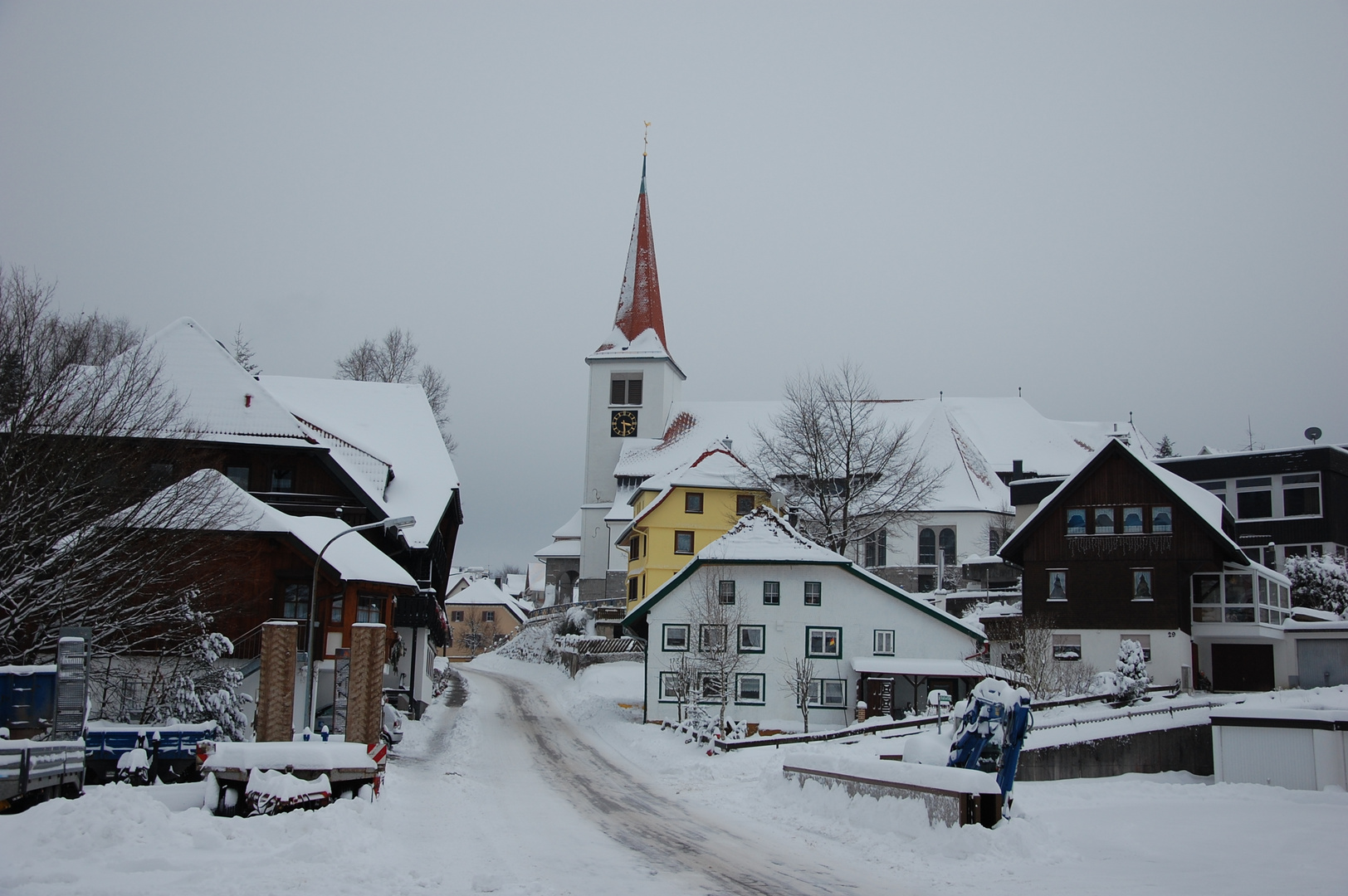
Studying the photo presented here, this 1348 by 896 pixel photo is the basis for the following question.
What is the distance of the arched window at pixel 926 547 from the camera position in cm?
6581

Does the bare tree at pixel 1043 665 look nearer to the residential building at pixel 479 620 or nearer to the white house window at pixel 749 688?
the white house window at pixel 749 688

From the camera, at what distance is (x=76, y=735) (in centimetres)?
1984

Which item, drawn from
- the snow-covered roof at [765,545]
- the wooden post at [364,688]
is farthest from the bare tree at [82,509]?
the snow-covered roof at [765,545]

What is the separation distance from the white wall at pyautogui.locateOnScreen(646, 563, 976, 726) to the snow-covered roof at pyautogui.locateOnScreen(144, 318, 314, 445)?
14.2 metres

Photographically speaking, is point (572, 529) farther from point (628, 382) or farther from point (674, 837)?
point (674, 837)

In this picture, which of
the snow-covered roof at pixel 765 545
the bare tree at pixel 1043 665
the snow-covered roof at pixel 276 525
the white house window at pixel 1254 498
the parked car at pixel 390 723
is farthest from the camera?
the white house window at pixel 1254 498

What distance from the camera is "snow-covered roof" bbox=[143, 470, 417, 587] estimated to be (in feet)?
101

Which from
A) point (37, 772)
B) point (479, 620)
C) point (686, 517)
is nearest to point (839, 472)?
point (686, 517)

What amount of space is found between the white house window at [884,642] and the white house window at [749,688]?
13.5 feet

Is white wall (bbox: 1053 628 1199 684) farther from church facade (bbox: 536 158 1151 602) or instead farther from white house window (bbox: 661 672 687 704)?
church facade (bbox: 536 158 1151 602)

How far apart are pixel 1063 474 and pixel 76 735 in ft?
199

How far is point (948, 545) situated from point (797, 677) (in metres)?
28.9

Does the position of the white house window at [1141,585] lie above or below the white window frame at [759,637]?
above

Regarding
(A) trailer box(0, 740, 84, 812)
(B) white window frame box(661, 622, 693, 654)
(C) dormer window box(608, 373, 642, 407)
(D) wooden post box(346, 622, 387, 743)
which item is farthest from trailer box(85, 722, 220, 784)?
(C) dormer window box(608, 373, 642, 407)
